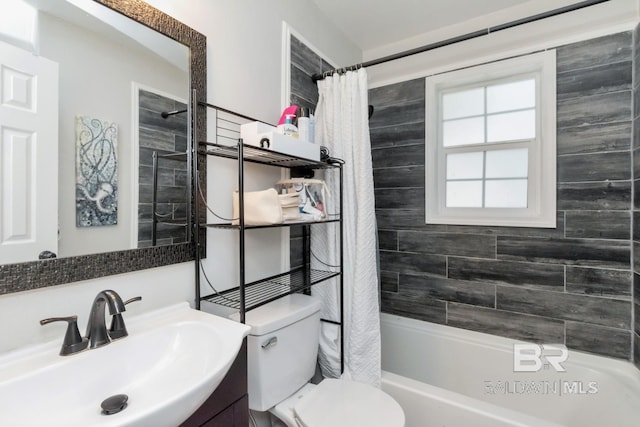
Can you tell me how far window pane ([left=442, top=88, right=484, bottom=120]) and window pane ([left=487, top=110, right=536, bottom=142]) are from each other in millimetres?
119

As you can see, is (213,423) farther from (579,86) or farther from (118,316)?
(579,86)

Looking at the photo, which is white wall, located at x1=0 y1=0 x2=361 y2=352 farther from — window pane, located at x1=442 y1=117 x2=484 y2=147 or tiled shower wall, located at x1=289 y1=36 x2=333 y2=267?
window pane, located at x1=442 y1=117 x2=484 y2=147

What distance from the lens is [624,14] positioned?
1.67 m

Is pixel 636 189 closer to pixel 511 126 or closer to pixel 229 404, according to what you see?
pixel 511 126

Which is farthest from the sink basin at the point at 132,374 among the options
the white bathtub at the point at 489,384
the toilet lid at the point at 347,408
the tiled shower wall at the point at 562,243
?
the tiled shower wall at the point at 562,243

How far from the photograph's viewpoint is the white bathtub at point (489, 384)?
135 centimetres

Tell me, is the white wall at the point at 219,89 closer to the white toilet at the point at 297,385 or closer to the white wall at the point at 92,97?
the white wall at the point at 92,97

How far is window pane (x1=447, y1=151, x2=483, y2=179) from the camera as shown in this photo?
2.15m

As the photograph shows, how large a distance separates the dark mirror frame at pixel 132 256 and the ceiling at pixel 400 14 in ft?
3.78

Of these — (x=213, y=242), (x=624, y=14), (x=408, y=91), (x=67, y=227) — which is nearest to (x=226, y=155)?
(x=213, y=242)

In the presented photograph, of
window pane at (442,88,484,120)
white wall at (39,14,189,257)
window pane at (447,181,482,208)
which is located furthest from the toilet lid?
window pane at (442,88,484,120)

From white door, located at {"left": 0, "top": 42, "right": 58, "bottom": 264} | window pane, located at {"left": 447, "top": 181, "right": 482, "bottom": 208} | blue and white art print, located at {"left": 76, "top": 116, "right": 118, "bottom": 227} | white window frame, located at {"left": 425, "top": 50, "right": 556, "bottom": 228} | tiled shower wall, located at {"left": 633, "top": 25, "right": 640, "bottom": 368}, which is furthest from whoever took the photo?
window pane, located at {"left": 447, "top": 181, "right": 482, "bottom": 208}

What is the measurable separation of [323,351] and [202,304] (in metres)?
0.81

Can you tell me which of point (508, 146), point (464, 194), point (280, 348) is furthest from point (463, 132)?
point (280, 348)
